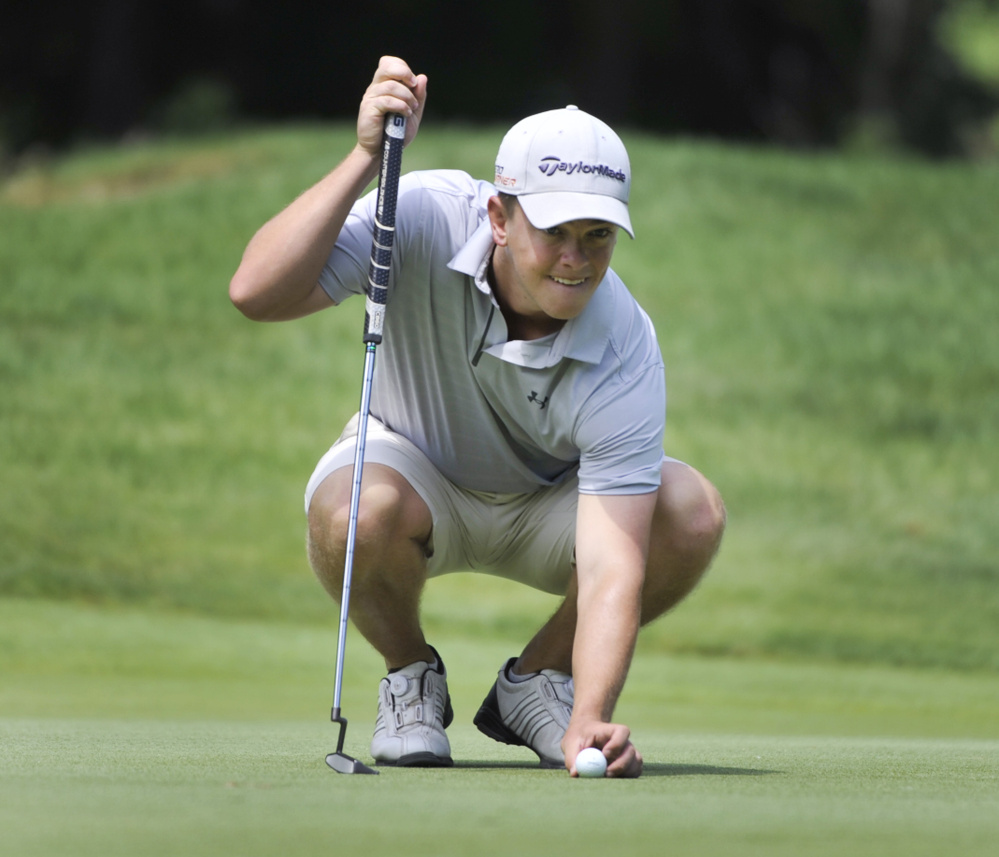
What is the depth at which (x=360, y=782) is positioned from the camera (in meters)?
2.28

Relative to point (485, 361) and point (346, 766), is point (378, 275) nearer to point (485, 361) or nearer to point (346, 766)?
point (485, 361)

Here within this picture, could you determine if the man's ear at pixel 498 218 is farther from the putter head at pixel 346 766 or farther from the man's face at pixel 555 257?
the putter head at pixel 346 766

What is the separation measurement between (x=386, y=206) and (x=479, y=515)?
2.61ft

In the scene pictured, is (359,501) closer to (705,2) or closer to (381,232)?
(381,232)

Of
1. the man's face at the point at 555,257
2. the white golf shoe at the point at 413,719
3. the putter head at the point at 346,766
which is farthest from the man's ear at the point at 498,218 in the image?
the putter head at the point at 346,766

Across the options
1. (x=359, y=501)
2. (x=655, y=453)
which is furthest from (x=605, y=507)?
(x=359, y=501)

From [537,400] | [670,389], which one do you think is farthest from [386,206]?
[670,389]

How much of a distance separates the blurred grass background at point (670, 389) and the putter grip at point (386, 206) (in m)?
4.65

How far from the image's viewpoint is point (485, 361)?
2.96 m

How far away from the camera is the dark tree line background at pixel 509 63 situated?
21.8 meters

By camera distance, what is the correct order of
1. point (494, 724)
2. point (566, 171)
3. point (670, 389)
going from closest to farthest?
point (566, 171) → point (494, 724) → point (670, 389)

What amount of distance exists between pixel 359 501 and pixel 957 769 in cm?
124

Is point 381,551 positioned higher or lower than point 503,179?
lower

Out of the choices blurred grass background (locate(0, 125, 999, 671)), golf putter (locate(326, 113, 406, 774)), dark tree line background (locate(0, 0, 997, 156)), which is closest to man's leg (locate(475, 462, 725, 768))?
Answer: golf putter (locate(326, 113, 406, 774))
